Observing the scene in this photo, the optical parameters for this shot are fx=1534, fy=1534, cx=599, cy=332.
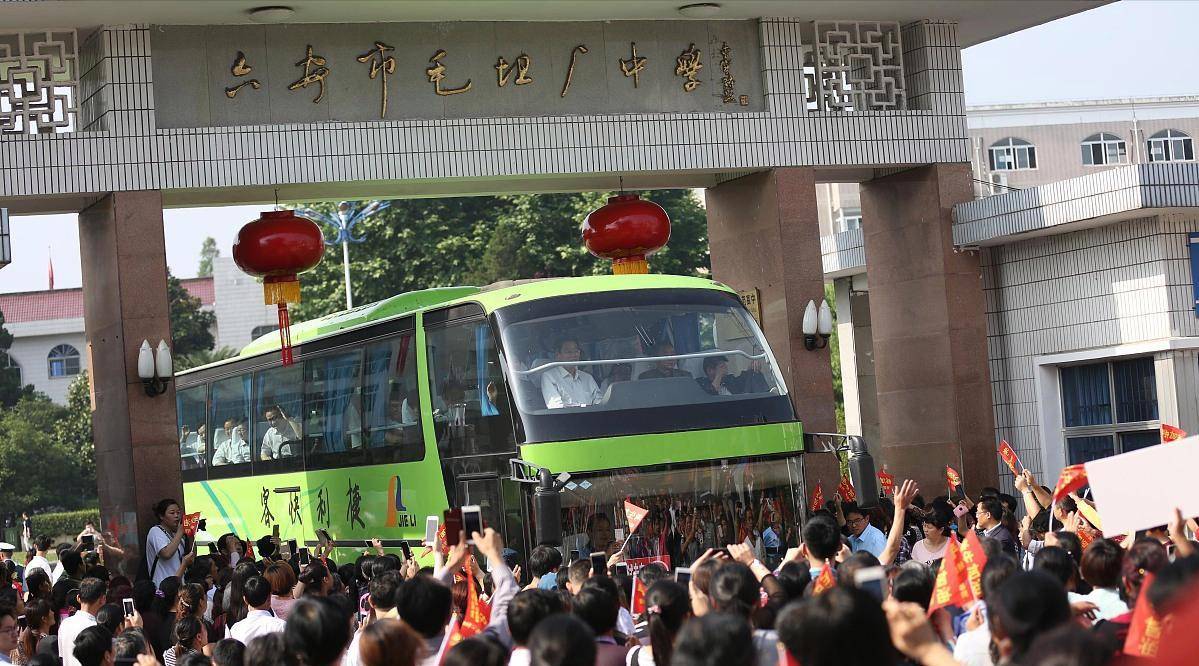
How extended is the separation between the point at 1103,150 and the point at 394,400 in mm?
33327

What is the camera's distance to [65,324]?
178ft

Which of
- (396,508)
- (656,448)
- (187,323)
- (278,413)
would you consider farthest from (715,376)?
(187,323)

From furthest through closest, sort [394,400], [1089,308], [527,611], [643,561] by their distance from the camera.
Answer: [1089,308] < [394,400] < [643,561] < [527,611]

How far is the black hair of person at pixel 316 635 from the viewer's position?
15.6ft

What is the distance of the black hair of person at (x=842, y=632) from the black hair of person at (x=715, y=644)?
0.13m

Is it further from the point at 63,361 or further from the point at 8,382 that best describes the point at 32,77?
the point at 63,361

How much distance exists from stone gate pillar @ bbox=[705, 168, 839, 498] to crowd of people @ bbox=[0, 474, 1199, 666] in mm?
4084

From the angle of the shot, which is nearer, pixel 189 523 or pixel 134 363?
pixel 189 523

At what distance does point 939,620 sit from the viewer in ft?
18.7

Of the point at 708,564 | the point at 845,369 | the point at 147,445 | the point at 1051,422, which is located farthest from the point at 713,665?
the point at 845,369

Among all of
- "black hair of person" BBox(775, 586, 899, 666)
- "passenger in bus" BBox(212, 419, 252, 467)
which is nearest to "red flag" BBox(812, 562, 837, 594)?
"black hair of person" BBox(775, 586, 899, 666)

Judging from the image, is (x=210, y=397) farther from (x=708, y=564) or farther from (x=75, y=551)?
(x=708, y=564)

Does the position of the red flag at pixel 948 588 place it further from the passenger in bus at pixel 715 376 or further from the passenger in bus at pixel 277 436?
the passenger in bus at pixel 277 436

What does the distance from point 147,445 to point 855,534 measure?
6243 millimetres
